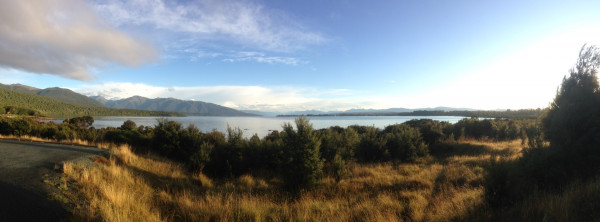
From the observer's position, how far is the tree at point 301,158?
334 inches

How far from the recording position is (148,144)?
52.9 feet

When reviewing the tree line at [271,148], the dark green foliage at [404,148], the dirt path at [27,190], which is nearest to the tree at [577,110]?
the tree line at [271,148]

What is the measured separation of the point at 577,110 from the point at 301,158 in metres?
8.27

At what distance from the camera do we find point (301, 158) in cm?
852

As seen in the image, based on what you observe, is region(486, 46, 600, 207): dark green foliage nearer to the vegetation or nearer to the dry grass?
the vegetation

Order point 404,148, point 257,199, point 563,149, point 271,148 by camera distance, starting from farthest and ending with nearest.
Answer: point 404,148 < point 271,148 < point 257,199 < point 563,149

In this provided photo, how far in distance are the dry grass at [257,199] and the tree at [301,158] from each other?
473 millimetres

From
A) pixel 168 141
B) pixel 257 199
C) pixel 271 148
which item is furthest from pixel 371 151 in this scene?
pixel 168 141

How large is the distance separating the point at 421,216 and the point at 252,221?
3.76 metres

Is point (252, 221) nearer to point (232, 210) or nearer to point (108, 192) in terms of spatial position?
point (232, 210)

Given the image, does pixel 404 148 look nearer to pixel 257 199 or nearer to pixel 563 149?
pixel 563 149

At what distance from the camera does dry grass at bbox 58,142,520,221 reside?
16.5ft

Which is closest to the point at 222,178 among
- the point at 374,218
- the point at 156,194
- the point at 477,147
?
the point at 156,194

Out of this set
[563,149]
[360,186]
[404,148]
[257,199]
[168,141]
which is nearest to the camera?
[563,149]
